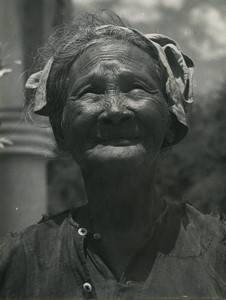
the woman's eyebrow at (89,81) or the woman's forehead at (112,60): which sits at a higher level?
the woman's forehead at (112,60)

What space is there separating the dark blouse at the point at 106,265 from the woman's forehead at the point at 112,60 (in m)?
0.42

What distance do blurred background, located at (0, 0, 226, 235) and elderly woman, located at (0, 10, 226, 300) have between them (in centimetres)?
6

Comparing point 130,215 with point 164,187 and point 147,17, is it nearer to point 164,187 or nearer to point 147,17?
point 164,187

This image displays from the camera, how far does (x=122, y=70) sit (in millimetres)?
1941

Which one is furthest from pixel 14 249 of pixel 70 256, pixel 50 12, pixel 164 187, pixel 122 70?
pixel 50 12

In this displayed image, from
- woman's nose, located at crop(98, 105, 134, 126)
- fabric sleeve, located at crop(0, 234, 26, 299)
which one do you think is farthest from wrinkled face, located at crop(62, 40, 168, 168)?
fabric sleeve, located at crop(0, 234, 26, 299)

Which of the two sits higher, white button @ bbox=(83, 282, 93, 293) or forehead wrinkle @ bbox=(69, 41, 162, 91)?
forehead wrinkle @ bbox=(69, 41, 162, 91)

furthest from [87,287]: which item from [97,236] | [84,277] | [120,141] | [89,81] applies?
[89,81]

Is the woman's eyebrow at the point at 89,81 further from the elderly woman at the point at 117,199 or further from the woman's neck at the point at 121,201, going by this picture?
the woman's neck at the point at 121,201

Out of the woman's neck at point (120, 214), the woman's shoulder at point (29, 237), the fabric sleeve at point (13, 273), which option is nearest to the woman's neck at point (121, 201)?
the woman's neck at point (120, 214)

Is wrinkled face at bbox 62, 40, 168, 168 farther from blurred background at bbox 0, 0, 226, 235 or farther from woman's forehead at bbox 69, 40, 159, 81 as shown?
blurred background at bbox 0, 0, 226, 235

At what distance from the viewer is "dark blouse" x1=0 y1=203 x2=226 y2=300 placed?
196 cm

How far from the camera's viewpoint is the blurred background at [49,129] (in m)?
2.08

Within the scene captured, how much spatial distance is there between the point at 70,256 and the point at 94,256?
73 millimetres
